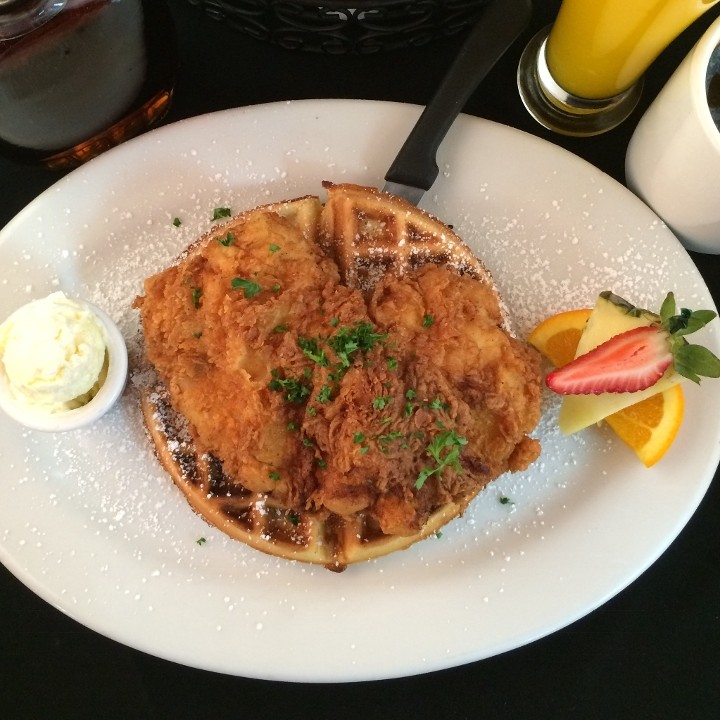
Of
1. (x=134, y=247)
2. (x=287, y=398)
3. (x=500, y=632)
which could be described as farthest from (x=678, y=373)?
(x=134, y=247)

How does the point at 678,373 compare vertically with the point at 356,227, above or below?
below

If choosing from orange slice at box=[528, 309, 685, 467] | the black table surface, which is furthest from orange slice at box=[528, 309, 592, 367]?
the black table surface

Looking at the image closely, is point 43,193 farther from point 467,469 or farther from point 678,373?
point 678,373

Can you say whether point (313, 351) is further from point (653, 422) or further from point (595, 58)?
point (595, 58)

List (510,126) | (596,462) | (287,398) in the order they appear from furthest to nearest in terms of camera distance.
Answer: (510,126) → (596,462) → (287,398)

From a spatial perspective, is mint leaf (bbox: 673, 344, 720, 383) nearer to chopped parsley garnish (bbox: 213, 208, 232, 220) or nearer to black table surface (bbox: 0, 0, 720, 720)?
black table surface (bbox: 0, 0, 720, 720)

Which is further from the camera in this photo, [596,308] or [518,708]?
[518,708]

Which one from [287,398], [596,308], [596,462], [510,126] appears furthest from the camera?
[510,126]

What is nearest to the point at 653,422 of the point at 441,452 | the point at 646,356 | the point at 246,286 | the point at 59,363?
the point at 646,356
